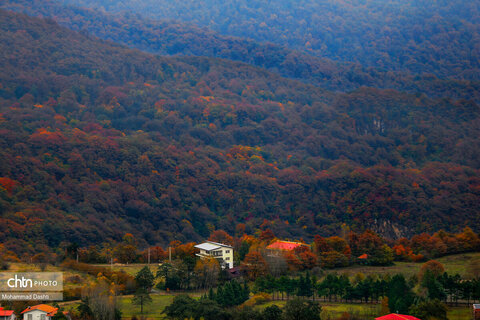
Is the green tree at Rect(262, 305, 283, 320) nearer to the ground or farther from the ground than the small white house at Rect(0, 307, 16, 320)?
nearer to the ground

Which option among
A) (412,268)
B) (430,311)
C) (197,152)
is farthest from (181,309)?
(197,152)

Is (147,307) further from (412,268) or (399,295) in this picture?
(412,268)

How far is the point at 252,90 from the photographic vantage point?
7667 inches

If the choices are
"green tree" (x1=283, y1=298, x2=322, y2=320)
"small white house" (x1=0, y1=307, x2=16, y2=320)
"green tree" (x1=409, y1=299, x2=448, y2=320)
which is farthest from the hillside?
"green tree" (x1=409, y1=299, x2=448, y2=320)

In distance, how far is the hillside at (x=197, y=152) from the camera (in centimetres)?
10406

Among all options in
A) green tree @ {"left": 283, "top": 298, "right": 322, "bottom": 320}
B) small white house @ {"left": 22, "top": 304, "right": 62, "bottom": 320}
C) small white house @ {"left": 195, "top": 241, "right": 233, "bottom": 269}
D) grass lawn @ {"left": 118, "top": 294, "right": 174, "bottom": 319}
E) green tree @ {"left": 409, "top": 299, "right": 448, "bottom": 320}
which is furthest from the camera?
small white house @ {"left": 195, "top": 241, "right": 233, "bottom": 269}

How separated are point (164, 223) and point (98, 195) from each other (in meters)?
11.8

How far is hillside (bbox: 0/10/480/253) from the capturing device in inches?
4097

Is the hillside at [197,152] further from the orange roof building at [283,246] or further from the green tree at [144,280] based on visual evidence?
the orange roof building at [283,246]

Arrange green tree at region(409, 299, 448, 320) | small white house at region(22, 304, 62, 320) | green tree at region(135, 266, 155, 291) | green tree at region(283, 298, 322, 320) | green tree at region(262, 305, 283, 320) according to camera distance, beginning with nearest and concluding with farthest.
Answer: small white house at region(22, 304, 62, 320)
green tree at region(409, 299, 448, 320)
green tree at region(283, 298, 322, 320)
green tree at region(262, 305, 283, 320)
green tree at region(135, 266, 155, 291)

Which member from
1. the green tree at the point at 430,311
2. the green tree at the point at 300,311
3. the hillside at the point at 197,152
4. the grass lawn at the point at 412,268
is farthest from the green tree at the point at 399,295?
the hillside at the point at 197,152

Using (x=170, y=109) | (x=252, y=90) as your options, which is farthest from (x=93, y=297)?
(x=252, y=90)

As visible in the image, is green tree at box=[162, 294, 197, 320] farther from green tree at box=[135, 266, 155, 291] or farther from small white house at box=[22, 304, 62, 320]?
small white house at box=[22, 304, 62, 320]

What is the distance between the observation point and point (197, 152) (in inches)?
5556
